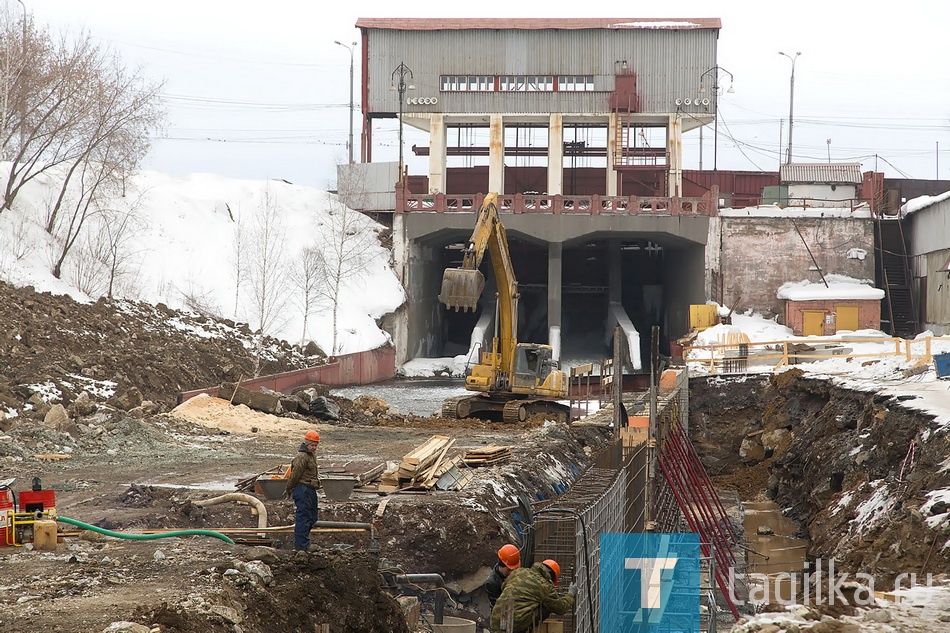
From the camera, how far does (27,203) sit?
38.1 m

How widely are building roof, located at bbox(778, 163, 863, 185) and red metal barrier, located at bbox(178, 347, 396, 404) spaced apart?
21.8 meters

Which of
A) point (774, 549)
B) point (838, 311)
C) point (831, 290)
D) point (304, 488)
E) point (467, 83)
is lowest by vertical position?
point (774, 549)

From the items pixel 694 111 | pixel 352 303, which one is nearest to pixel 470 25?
pixel 694 111

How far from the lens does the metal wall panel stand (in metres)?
47.0

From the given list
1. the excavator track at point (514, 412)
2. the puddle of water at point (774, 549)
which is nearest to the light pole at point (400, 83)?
the excavator track at point (514, 412)

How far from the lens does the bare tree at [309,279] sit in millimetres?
41844

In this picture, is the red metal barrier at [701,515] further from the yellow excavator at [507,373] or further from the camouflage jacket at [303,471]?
the camouflage jacket at [303,471]

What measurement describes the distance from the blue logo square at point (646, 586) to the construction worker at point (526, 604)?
1186 mm

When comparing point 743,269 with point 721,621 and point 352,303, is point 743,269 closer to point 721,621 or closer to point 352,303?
point 352,303

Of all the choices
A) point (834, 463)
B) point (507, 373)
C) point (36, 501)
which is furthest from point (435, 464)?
point (507, 373)

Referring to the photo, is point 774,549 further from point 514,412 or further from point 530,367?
point 530,367

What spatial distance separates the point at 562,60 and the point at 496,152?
17.4 feet

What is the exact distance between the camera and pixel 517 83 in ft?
155

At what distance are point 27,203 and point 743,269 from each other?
96.4 feet
